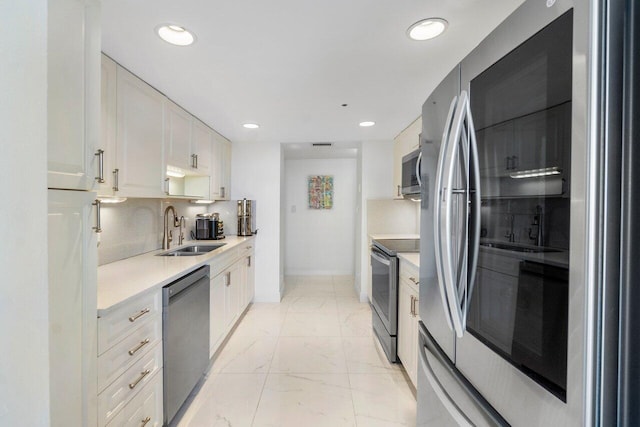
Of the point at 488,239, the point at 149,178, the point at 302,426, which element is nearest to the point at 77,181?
the point at 149,178

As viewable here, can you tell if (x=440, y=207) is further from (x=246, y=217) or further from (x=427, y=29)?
(x=246, y=217)

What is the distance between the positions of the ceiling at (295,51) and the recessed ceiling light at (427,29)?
32 mm

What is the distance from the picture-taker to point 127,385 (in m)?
1.27

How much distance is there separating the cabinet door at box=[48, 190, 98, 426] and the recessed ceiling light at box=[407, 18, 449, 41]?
63.1 inches

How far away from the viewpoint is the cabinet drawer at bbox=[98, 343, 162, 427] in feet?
3.73

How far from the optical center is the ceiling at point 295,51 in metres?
1.20

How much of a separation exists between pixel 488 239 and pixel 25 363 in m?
1.00

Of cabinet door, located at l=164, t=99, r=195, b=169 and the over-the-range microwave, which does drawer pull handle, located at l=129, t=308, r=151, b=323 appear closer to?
cabinet door, located at l=164, t=99, r=195, b=169

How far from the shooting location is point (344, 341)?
270 centimetres

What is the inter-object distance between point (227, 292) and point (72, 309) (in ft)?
5.42

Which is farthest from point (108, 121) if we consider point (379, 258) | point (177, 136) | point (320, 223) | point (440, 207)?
point (320, 223)

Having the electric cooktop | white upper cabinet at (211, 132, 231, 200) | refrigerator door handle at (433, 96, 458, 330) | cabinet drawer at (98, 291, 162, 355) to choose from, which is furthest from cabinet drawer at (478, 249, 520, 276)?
white upper cabinet at (211, 132, 231, 200)

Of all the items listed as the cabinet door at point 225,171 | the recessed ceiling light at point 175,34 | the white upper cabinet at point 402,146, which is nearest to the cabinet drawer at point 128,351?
the recessed ceiling light at point 175,34

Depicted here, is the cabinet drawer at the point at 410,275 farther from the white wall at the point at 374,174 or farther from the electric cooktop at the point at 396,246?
the white wall at the point at 374,174
